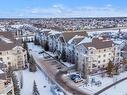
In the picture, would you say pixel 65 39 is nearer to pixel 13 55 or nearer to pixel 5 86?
pixel 13 55

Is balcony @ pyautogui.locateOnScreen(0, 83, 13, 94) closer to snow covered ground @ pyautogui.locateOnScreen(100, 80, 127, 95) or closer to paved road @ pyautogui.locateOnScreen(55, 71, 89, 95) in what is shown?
paved road @ pyautogui.locateOnScreen(55, 71, 89, 95)

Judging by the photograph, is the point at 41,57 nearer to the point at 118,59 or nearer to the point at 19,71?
the point at 19,71

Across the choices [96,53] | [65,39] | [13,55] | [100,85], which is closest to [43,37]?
[65,39]

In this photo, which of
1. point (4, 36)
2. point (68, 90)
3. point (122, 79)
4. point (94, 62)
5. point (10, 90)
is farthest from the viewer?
point (4, 36)

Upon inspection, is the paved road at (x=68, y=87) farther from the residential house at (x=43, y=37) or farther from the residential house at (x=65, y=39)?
the residential house at (x=43, y=37)

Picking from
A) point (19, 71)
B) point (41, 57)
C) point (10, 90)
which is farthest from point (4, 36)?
point (10, 90)

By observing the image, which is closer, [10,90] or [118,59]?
[10,90]

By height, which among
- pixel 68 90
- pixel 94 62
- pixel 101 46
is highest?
pixel 101 46

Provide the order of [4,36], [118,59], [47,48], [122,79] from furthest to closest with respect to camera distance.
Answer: [47,48] < [4,36] < [118,59] < [122,79]

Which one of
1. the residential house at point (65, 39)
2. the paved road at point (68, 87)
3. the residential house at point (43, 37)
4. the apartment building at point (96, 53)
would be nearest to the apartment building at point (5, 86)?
the paved road at point (68, 87)
